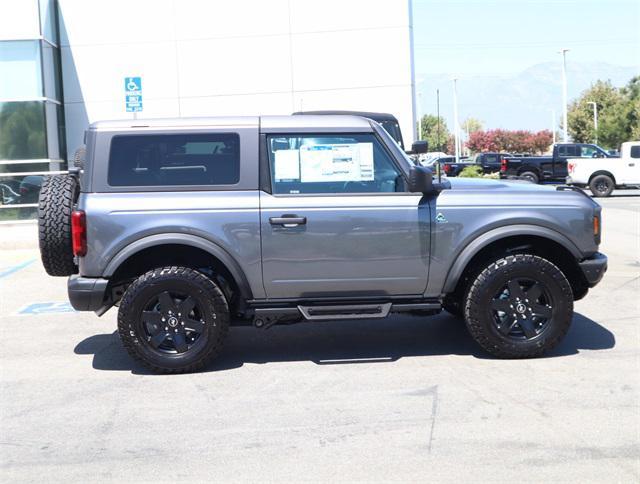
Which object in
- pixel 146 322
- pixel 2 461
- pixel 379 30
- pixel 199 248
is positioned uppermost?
pixel 379 30

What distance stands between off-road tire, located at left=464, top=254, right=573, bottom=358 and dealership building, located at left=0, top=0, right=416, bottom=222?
49.6ft

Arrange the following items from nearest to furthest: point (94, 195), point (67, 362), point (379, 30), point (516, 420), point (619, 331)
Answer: point (516, 420) → point (94, 195) → point (67, 362) → point (619, 331) → point (379, 30)

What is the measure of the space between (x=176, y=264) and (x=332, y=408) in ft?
6.04

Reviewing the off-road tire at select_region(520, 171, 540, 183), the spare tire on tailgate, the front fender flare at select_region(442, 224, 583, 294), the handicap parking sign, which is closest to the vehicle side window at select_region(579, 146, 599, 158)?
the off-road tire at select_region(520, 171, 540, 183)

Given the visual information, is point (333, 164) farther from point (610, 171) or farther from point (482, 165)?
point (482, 165)

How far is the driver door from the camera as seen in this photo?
20.7 ft

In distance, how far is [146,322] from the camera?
6.31 metres

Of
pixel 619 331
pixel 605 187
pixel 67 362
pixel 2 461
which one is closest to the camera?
pixel 2 461

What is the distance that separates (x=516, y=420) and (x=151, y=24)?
18161 millimetres

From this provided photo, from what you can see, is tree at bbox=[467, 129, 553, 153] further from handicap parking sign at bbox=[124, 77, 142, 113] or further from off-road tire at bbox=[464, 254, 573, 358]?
off-road tire at bbox=[464, 254, 573, 358]

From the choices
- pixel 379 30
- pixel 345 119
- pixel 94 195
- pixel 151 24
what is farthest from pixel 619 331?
pixel 151 24

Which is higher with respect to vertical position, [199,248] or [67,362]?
[199,248]

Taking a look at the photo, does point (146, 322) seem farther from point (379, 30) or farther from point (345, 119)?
point (379, 30)

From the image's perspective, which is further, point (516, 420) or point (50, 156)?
point (50, 156)
